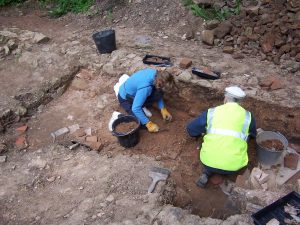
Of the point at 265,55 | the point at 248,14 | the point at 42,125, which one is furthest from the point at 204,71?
the point at 42,125

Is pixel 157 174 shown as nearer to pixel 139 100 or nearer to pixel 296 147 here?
pixel 139 100

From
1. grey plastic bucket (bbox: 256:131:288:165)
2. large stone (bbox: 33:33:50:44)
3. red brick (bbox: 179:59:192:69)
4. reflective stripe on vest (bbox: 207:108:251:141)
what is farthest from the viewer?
large stone (bbox: 33:33:50:44)

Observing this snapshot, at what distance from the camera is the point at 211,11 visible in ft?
24.1

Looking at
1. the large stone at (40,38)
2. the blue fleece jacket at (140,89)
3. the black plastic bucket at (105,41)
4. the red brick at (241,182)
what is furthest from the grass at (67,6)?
the red brick at (241,182)

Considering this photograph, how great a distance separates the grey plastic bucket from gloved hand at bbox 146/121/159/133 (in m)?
1.51

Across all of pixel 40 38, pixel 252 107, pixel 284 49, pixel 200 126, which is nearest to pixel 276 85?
pixel 252 107

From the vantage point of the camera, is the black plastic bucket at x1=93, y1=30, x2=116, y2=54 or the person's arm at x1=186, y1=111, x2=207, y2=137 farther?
the black plastic bucket at x1=93, y1=30, x2=116, y2=54

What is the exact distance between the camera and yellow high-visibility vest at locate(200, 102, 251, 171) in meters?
3.97

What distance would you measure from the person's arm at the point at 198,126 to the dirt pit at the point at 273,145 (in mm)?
846

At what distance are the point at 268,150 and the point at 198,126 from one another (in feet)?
3.16

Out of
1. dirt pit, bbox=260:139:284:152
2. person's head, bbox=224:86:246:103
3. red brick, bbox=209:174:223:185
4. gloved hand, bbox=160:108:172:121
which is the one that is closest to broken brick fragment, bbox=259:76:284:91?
dirt pit, bbox=260:139:284:152

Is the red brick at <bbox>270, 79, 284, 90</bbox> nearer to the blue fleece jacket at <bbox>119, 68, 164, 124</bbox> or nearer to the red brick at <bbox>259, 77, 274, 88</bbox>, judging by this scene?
the red brick at <bbox>259, 77, 274, 88</bbox>

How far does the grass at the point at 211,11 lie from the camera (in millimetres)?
7070

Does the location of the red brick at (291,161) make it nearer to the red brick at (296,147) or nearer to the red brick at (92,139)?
the red brick at (296,147)
